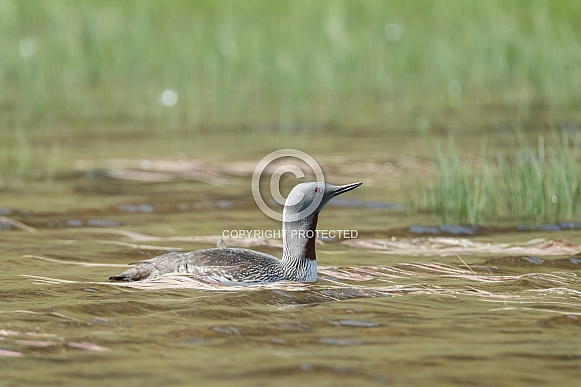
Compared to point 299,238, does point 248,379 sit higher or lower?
lower

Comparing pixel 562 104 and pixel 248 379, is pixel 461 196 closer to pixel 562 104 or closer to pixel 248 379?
pixel 248 379

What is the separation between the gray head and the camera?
720cm

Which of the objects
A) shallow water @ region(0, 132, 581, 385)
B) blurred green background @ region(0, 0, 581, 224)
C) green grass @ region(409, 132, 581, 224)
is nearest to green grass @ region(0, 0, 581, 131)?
blurred green background @ region(0, 0, 581, 224)

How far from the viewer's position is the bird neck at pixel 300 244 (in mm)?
7230

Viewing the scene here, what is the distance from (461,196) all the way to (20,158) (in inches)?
179

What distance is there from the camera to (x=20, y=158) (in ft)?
38.6

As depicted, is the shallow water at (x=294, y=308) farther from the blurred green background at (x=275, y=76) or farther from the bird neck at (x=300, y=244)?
the blurred green background at (x=275, y=76)

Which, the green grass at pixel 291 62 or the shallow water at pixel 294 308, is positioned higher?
the green grass at pixel 291 62

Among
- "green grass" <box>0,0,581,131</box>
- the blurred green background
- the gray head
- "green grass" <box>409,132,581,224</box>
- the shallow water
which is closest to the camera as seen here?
the shallow water

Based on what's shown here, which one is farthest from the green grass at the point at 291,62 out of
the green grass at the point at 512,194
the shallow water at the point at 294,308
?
the shallow water at the point at 294,308

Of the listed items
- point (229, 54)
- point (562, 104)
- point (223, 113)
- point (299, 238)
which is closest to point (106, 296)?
point (299, 238)

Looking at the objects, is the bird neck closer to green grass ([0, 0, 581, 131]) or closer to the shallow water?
the shallow water

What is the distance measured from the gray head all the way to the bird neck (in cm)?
3

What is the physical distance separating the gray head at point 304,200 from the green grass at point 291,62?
6490 mm
